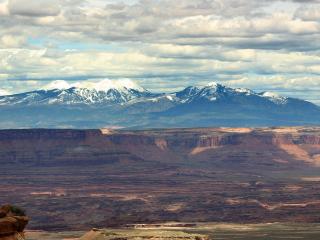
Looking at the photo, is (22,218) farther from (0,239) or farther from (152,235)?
(152,235)

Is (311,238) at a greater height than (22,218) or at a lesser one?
lesser

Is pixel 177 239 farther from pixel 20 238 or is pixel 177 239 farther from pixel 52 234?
pixel 52 234

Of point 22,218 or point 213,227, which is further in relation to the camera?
point 213,227

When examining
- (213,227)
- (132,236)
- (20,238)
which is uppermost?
(20,238)

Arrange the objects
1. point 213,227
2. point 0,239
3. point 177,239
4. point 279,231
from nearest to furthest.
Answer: point 0,239 < point 177,239 < point 279,231 < point 213,227

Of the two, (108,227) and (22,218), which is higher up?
(22,218)

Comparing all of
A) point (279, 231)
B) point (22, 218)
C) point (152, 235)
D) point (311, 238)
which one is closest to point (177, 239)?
point (152, 235)

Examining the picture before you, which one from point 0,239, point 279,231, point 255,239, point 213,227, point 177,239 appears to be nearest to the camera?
point 0,239

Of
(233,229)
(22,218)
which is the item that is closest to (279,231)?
(233,229)

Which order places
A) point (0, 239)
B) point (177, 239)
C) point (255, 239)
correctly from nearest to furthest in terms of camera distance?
1. point (0, 239)
2. point (177, 239)
3. point (255, 239)
